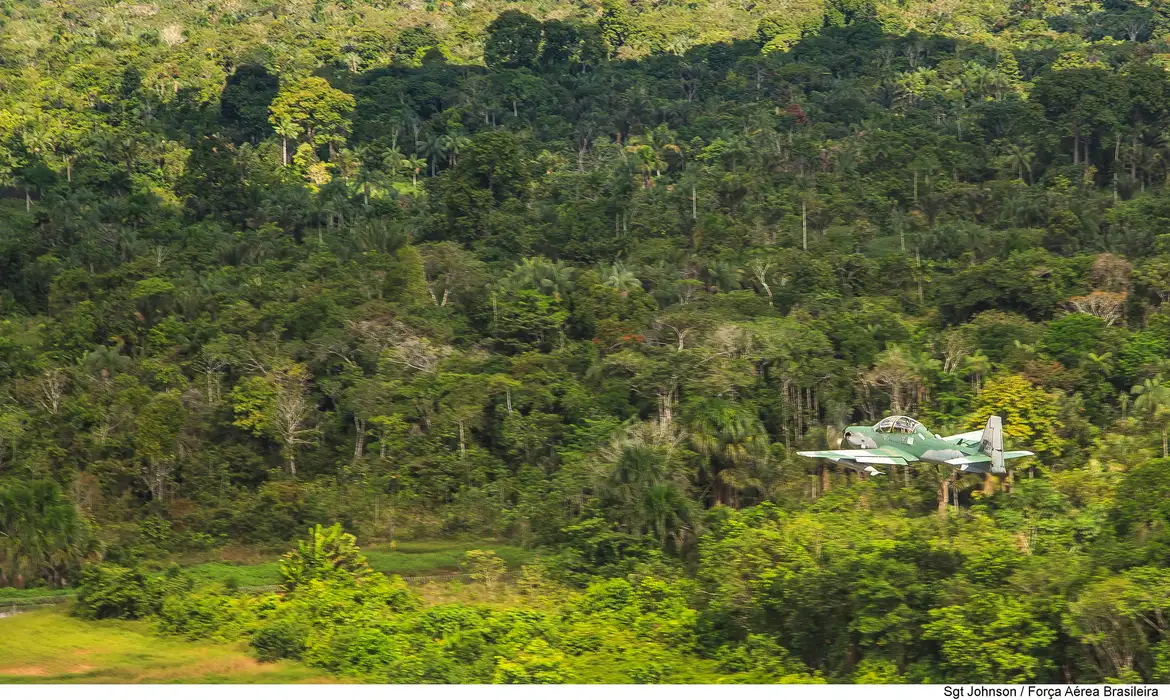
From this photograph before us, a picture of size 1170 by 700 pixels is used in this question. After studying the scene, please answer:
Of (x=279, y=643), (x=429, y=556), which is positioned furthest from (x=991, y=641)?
(x=429, y=556)

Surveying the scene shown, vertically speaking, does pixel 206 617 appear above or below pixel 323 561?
below

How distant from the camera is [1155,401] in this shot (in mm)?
44469

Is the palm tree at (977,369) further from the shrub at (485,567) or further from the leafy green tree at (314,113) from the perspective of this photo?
the leafy green tree at (314,113)

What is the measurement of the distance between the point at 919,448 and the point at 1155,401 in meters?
16.0

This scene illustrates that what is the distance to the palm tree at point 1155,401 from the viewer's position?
43.2 metres

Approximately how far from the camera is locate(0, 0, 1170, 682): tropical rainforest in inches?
1352

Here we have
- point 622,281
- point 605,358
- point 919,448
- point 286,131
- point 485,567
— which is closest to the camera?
point 919,448

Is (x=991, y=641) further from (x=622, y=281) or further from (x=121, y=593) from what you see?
(x=622, y=281)

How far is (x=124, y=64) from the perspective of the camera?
102250 millimetres

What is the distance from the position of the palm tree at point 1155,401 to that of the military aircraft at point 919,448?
1328 centimetres

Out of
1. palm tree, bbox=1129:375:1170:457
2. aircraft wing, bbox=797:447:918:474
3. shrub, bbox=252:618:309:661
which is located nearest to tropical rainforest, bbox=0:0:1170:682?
shrub, bbox=252:618:309:661

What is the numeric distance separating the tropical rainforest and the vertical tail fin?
3.11 m

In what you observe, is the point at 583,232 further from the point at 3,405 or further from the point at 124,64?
the point at 124,64
